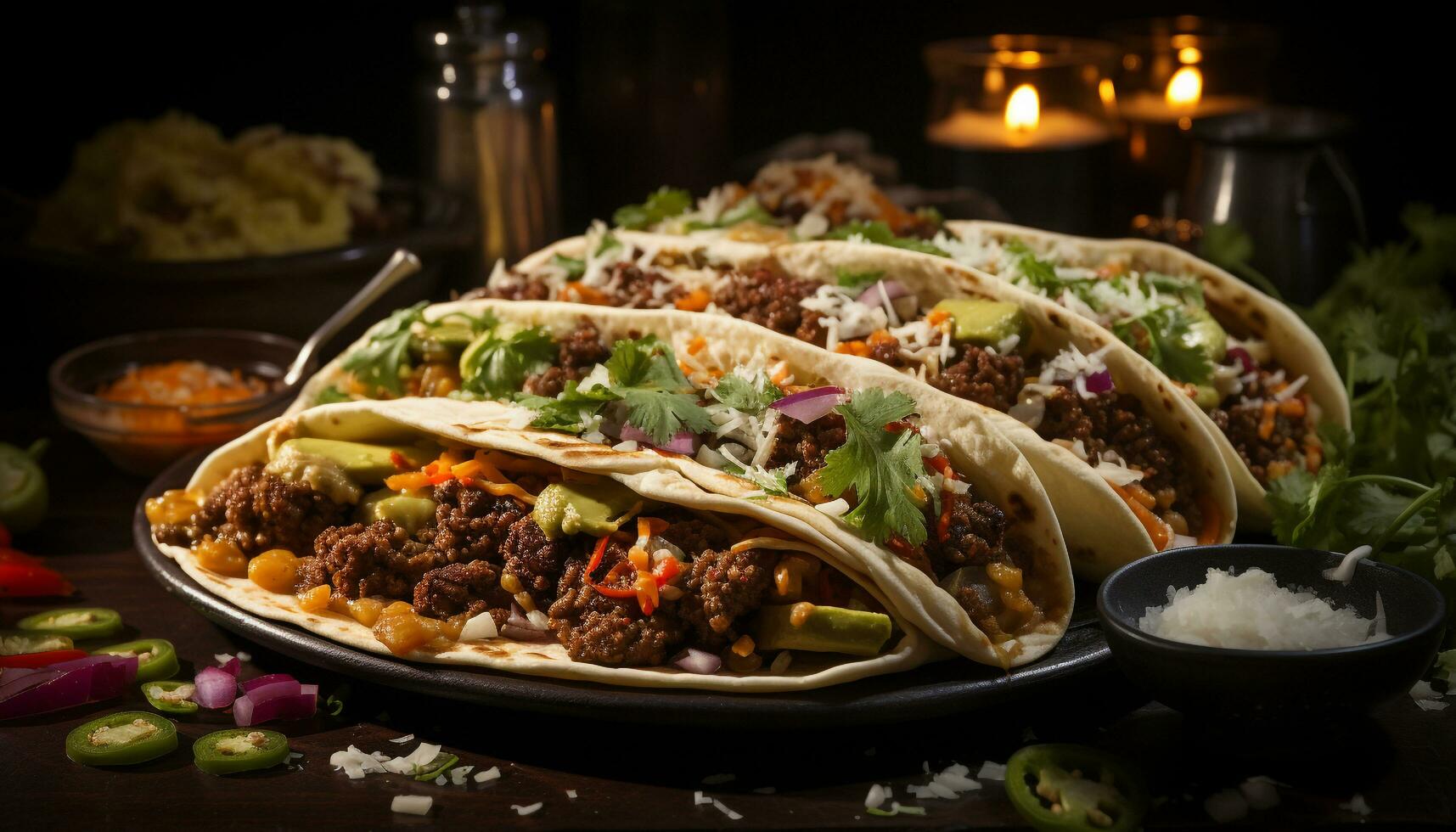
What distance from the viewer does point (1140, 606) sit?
3.34 m

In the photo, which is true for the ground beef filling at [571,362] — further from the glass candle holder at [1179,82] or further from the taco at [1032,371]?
the glass candle holder at [1179,82]

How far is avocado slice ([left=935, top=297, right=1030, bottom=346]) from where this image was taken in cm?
407

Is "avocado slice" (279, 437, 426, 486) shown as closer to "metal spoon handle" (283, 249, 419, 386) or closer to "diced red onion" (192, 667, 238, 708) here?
"diced red onion" (192, 667, 238, 708)

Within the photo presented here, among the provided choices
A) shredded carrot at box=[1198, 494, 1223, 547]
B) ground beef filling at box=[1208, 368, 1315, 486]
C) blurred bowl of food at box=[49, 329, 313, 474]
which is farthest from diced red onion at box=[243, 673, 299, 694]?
ground beef filling at box=[1208, 368, 1315, 486]

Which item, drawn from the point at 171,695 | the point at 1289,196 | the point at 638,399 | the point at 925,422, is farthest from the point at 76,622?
the point at 1289,196

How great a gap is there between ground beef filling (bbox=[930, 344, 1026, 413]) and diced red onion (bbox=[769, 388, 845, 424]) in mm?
→ 399

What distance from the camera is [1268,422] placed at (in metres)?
4.41

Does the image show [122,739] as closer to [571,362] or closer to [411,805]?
[411,805]

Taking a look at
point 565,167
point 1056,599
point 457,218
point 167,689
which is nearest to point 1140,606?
point 1056,599

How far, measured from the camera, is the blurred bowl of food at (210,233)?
588 centimetres

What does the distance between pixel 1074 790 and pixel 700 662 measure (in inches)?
35.1

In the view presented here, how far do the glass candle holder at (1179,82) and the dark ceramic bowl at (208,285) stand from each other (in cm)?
368

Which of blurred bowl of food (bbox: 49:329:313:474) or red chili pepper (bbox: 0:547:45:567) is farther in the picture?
blurred bowl of food (bbox: 49:329:313:474)

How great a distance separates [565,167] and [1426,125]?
5008 millimetres
